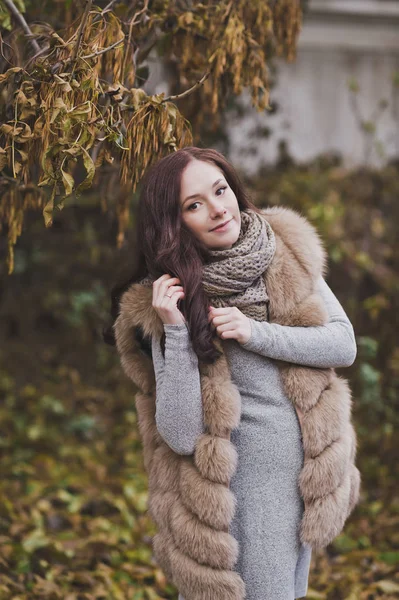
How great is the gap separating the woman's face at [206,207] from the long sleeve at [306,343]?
0.29 metres

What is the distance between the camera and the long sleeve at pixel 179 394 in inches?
84.4

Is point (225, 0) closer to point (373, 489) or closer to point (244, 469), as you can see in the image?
point (244, 469)

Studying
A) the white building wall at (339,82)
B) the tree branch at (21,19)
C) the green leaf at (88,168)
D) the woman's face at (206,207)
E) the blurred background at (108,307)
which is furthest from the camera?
the white building wall at (339,82)

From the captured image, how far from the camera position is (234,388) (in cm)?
224

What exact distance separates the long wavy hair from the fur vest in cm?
10

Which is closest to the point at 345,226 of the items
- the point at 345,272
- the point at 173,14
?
the point at 345,272

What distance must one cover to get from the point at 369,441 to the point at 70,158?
12.0ft

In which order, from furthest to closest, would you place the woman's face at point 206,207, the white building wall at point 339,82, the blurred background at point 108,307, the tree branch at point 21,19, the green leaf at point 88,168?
1. the white building wall at point 339,82
2. the blurred background at point 108,307
3. the tree branch at point 21,19
4. the woman's face at point 206,207
5. the green leaf at point 88,168

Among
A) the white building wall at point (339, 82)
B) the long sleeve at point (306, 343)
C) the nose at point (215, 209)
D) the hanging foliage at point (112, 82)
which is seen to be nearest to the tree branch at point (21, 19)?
the hanging foliage at point (112, 82)

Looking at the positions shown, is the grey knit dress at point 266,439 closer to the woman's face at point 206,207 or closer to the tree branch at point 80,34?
the woman's face at point 206,207

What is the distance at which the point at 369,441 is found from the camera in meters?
5.06

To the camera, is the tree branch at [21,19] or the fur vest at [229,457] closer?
the fur vest at [229,457]

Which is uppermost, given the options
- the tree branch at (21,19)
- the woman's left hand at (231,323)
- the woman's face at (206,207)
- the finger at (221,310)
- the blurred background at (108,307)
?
the tree branch at (21,19)

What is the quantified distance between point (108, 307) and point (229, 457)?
388 centimetres
